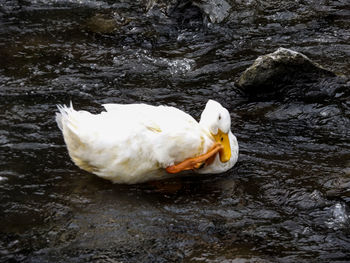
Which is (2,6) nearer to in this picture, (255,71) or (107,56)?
(107,56)

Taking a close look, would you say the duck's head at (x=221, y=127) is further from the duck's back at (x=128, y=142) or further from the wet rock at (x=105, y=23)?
the wet rock at (x=105, y=23)

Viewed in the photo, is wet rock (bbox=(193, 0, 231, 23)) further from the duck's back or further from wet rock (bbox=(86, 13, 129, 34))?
the duck's back

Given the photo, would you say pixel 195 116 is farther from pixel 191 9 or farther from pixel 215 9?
pixel 191 9

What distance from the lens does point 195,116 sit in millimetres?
5781

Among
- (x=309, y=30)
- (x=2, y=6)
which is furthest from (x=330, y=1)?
(x=2, y=6)

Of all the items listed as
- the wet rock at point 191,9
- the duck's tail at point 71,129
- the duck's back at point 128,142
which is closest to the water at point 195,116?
the wet rock at point 191,9

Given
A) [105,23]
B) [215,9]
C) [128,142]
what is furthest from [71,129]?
[215,9]

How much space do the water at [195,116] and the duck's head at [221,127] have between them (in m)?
0.22

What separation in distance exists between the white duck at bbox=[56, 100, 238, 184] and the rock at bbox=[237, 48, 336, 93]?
1426mm

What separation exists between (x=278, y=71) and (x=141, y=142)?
2.21 meters

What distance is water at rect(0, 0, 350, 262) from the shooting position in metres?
4.00

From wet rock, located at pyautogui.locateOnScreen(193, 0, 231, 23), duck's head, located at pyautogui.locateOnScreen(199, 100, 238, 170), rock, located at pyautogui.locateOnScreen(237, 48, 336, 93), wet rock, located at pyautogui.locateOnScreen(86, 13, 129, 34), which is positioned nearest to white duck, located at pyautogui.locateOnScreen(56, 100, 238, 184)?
duck's head, located at pyautogui.locateOnScreen(199, 100, 238, 170)

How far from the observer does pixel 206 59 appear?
698 cm

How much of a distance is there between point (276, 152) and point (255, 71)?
4.20ft
